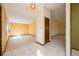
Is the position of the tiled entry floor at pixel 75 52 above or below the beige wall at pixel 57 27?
below

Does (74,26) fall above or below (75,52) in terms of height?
above

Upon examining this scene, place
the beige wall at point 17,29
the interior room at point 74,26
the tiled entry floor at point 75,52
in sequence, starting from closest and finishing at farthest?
1. the tiled entry floor at point 75,52
2. the interior room at point 74,26
3. the beige wall at point 17,29

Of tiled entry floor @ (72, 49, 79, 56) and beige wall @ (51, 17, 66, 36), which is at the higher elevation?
beige wall @ (51, 17, 66, 36)

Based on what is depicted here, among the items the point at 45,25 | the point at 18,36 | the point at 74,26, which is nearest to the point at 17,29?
the point at 18,36

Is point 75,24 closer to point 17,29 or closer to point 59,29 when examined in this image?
point 59,29

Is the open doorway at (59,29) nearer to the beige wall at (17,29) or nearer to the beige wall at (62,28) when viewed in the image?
the beige wall at (62,28)

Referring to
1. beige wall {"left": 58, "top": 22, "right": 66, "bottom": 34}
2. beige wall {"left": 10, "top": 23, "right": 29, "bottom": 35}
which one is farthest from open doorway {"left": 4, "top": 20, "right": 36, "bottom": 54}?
beige wall {"left": 58, "top": 22, "right": 66, "bottom": 34}

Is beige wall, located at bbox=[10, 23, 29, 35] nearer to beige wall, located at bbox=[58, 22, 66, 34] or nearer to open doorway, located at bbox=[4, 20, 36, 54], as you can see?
open doorway, located at bbox=[4, 20, 36, 54]

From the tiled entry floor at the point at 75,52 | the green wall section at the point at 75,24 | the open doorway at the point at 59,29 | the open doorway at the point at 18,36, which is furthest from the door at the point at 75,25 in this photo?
the open doorway at the point at 18,36

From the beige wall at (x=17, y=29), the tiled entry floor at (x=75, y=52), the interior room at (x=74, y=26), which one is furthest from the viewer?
the beige wall at (x=17, y=29)

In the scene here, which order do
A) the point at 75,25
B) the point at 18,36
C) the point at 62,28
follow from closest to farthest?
1. the point at 62,28
2. the point at 75,25
3. the point at 18,36

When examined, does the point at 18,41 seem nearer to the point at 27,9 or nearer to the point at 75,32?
the point at 27,9

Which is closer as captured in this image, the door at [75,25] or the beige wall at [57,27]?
the beige wall at [57,27]

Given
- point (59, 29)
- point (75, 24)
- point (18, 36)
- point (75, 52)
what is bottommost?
point (75, 52)
